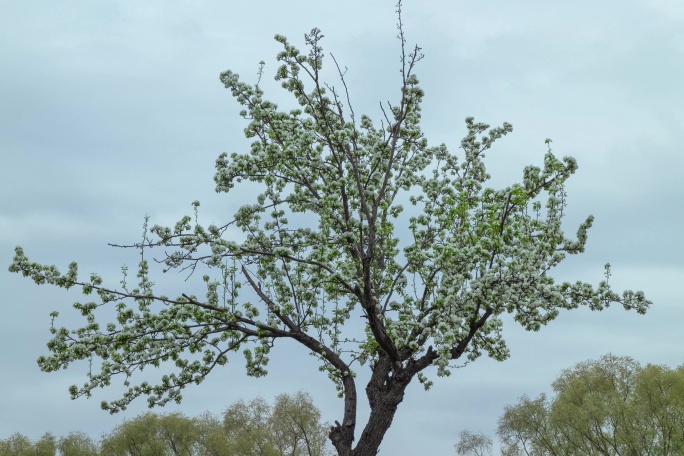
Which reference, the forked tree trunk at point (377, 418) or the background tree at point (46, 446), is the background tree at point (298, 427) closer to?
the background tree at point (46, 446)

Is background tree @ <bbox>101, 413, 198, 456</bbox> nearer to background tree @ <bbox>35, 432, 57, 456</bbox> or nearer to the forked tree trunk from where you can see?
background tree @ <bbox>35, 432, 57, 456</bbox>

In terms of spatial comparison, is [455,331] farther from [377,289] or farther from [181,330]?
[181,330]

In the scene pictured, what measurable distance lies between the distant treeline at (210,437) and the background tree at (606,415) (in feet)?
54.4

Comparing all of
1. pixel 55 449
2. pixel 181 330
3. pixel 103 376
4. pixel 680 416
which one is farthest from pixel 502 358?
pixel 55 449

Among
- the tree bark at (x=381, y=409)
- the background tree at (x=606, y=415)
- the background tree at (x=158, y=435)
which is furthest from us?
the background tree at (x=158, y=435)

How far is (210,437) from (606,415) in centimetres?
3385

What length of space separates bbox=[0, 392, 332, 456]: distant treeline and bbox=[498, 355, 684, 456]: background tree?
653 inches

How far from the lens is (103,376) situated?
69.6 ft

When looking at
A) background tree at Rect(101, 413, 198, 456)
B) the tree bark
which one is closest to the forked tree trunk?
the tree bark

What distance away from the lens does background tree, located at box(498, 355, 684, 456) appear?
169 feet

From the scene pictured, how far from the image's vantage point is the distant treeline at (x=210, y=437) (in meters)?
64.4

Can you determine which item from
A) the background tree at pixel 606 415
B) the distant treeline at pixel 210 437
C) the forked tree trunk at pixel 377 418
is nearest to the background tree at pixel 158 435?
the distant treeline at pixel 210 437

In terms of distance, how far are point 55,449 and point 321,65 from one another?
66994 mm

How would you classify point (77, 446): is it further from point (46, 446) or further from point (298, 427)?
point (298, 427)
